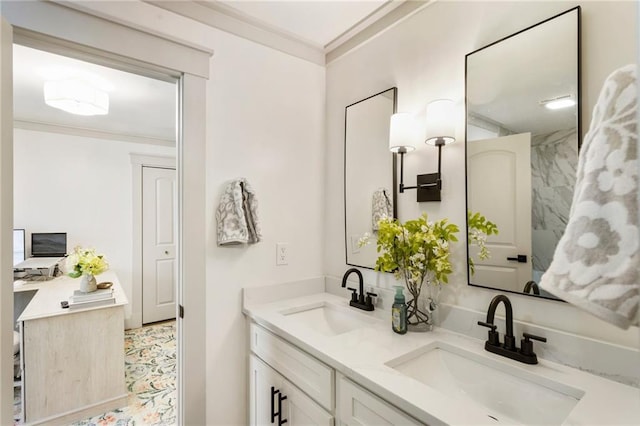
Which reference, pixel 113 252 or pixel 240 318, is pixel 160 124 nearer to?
Answer: pixel 113 252

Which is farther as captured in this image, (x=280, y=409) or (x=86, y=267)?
(x=86, y=267)

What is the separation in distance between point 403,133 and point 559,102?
582mm

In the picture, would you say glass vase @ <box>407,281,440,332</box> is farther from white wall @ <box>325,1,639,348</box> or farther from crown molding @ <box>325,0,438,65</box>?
crown molding @ <box>325,0,438,65</box>

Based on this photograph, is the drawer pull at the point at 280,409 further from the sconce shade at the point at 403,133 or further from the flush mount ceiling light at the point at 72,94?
the flush mount ceiling light at the point at 72,94

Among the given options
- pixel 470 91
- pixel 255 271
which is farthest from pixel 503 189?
pixel 255 271

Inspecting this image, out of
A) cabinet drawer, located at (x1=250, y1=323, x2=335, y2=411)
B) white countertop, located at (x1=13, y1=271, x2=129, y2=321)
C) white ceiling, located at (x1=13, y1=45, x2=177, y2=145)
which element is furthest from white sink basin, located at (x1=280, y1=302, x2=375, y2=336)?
white ceiling, located at (x1=13, y1=45, x2=177, y2=145)

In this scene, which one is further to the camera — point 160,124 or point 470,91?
point 160,124

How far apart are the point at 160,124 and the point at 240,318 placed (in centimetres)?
273

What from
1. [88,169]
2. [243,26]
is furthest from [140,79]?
[88,169]

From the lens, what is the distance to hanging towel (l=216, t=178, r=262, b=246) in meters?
1.56

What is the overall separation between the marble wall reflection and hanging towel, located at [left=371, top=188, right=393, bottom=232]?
642 millimetres

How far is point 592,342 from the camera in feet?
3.12

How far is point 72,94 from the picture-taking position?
2207mm

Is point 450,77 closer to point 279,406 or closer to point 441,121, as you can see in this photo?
point 441,121
